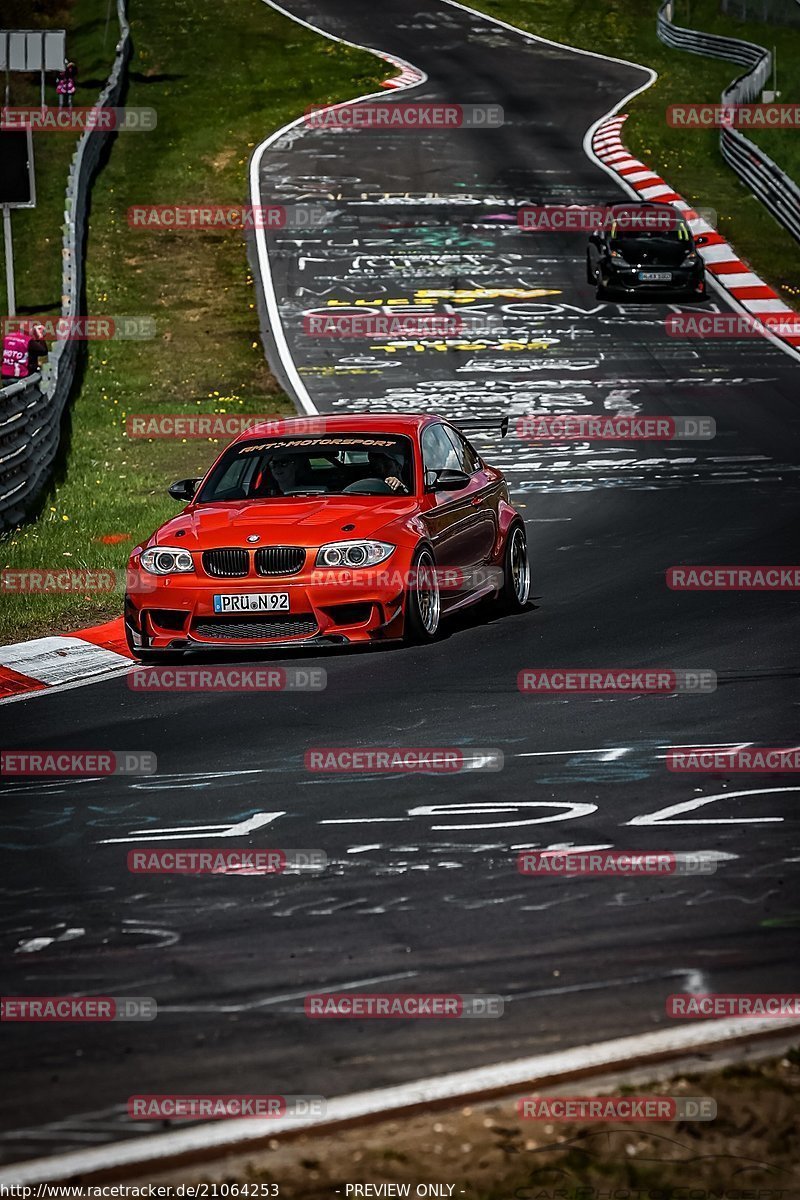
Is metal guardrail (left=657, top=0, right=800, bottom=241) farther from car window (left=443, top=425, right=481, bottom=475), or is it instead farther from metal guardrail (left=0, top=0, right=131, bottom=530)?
car window (left=443, top=425, right=481, bottom=475)

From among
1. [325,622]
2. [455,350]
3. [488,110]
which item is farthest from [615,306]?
[325,622]

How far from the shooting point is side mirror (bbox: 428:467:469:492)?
13.1 m

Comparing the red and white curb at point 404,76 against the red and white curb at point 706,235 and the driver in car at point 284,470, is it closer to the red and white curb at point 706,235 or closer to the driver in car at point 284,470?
the red and white curb at point 706,235

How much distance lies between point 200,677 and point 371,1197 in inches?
293

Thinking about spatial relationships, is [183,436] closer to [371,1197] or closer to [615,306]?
[615,306]

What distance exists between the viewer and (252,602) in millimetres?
11992
